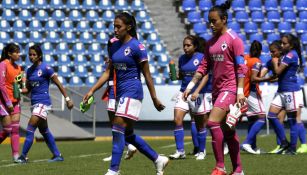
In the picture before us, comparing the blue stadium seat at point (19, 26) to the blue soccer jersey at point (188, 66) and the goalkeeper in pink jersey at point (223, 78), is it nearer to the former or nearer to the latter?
the blue soccer jersey at point (188, 66)

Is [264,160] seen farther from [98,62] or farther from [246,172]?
[98,62]

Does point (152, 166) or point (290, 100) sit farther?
point (290, 100)

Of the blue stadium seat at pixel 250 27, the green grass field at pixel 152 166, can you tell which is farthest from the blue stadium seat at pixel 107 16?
the green grass field at pixel 152 166

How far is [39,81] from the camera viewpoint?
570 inches

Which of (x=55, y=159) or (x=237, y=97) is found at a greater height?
(x=237, y=97)

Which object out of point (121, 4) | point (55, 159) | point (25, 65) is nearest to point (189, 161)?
point (55, 159)

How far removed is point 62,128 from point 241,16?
871cm

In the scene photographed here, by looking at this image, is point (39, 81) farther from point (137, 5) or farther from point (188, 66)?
point (137, 5)

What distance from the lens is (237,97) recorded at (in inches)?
394

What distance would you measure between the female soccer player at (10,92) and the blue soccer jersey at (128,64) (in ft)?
16.1

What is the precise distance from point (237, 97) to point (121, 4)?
774 inches

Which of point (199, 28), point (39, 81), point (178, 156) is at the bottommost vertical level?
point (178, 156)

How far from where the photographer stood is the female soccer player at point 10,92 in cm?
1486

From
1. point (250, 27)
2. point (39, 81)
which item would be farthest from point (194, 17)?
point (39, 81)
